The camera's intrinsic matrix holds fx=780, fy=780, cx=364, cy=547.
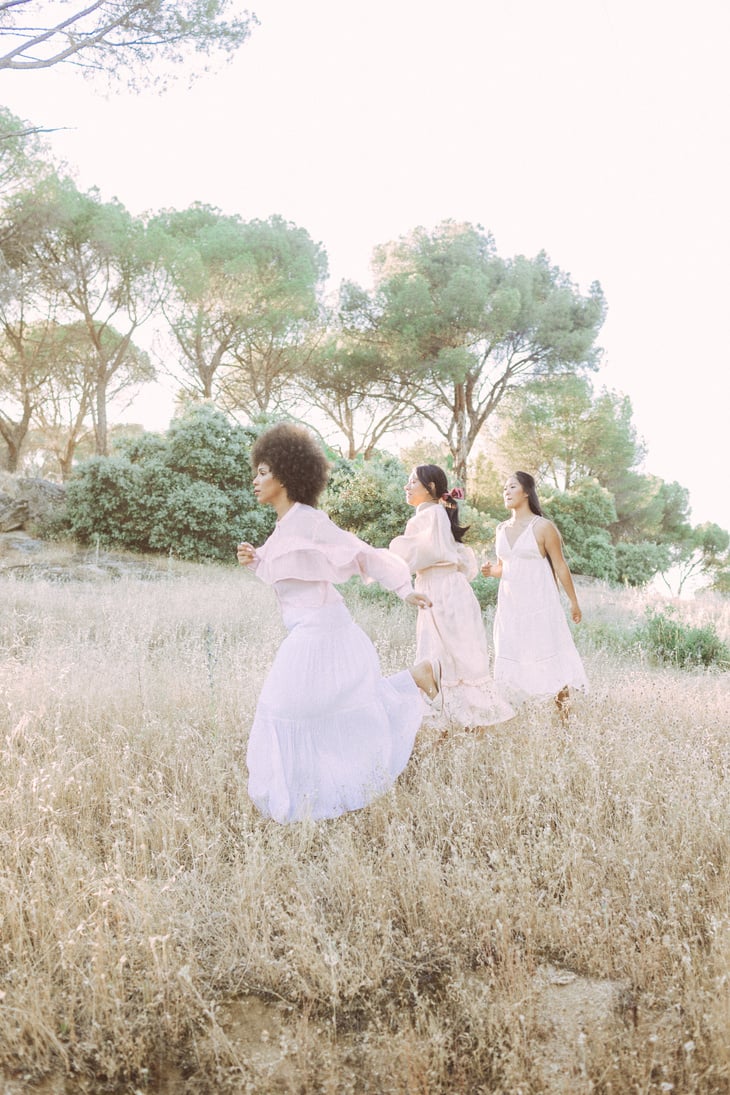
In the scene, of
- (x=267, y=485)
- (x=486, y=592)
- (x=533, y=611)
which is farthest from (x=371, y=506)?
(x=267, y=485)

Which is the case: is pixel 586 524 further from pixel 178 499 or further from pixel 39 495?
pixel 39 495

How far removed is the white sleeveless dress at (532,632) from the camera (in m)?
5.37

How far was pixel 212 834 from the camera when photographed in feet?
12.4

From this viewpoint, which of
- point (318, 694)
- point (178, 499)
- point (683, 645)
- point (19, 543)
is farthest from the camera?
point (178, 499)

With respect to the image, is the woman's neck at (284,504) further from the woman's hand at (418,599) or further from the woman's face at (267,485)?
the woman's hand at (418,599)

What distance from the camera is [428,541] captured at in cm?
519

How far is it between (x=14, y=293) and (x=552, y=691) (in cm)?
2040

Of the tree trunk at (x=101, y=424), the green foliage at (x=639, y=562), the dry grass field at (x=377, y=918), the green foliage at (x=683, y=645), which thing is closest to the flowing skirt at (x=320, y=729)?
the dry grass field at (x=377, y=918)

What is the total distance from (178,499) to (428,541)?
36.9 ft

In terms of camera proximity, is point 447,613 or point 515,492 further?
point 515,492

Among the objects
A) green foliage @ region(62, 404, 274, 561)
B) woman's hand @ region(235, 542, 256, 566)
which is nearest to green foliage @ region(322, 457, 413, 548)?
green foliage @ region(62, 404, 274, 561)

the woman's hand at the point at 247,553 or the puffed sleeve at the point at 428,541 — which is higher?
the puffed sleeve at the point at 428,541

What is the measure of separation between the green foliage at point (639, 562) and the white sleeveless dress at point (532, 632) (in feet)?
52.9

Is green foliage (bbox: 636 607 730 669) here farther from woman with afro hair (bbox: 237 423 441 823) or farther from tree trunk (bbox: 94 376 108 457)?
tree trunk (bbox: 94 376 108 457)
